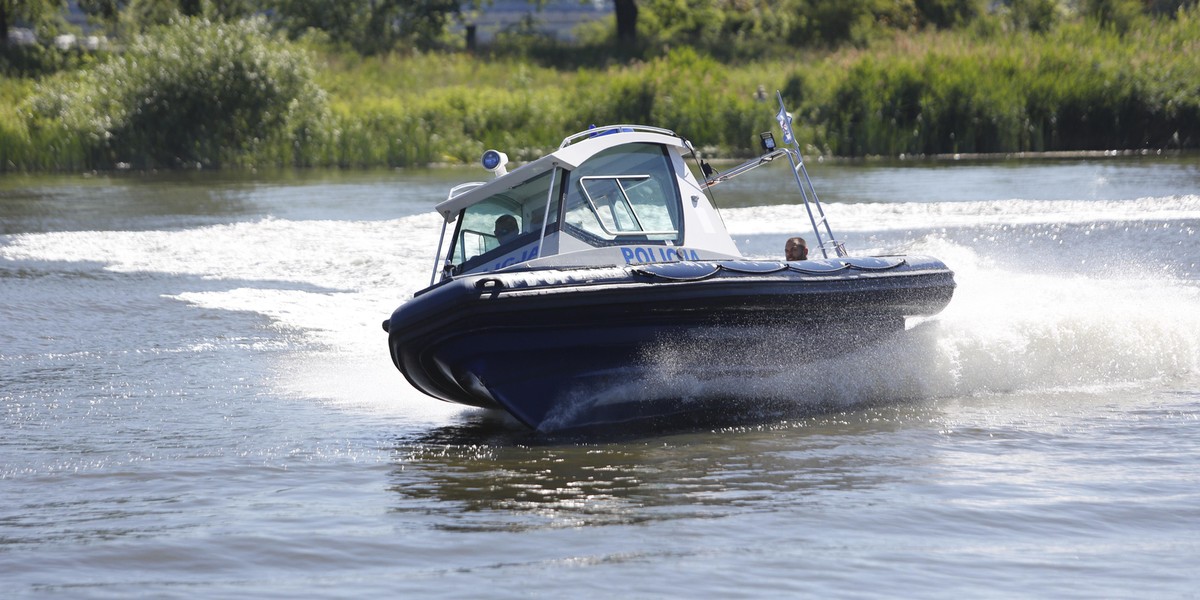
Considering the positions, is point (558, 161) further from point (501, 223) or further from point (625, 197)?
point (501, 223)

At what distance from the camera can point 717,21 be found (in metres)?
53.3

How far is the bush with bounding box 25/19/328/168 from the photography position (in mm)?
30625

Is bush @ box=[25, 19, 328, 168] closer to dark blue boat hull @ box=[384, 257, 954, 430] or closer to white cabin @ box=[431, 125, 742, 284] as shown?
white cabin @ box=[431, 125, 742, 284]

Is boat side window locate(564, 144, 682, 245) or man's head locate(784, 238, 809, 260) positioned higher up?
boat side window locate(564, 144, 682, 245)

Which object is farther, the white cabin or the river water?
the white cabin

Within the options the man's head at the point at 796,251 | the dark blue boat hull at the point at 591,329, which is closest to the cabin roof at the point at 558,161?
the dark blue boat hull at the point at 591,329

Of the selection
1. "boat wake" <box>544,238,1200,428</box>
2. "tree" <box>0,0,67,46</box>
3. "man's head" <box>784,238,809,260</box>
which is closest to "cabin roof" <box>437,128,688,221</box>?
"man's head" <box>784,238,809,260</box>

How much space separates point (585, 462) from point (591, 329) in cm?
77

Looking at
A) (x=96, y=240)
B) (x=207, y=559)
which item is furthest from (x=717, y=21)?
(x=207, y=559)

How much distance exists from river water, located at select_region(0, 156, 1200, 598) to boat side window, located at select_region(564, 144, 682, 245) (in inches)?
38.9

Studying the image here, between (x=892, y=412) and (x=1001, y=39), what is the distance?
2660 cm

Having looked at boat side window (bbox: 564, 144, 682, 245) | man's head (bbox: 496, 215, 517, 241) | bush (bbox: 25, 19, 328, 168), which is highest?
boat side window (bbox: 564, 144, 682, 245)

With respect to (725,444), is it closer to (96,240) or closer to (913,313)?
(913,313)

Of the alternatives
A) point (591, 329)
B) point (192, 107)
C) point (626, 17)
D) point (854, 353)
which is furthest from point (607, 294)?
point (626, 17)
